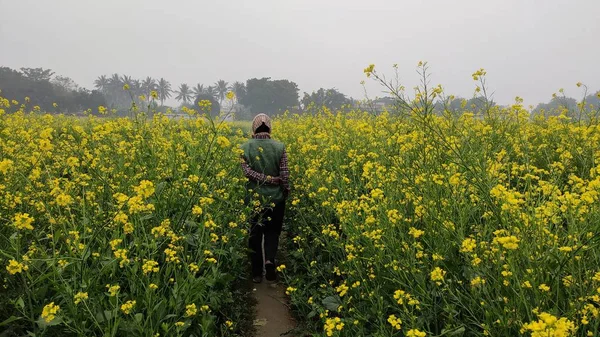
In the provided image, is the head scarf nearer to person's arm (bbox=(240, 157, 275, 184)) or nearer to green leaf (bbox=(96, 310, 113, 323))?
person's arm (bbox=(240, 157, 275, 184))

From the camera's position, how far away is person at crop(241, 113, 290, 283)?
3.55 meters

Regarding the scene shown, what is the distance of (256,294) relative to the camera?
3303 mm

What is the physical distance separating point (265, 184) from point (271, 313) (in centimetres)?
127

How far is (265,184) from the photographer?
364cm

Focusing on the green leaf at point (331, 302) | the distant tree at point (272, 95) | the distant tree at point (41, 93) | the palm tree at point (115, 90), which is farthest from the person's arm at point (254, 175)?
the palm tree at point (115, 90)

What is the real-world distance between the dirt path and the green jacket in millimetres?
887

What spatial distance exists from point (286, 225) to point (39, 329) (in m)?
3.11

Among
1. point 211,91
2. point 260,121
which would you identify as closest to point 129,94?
point 260,121

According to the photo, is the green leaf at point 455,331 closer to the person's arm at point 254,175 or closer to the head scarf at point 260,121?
the person's arm at point 254,175

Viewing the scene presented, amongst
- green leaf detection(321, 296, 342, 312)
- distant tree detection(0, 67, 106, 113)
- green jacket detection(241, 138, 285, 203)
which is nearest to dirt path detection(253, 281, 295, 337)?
green leaf detection(321, 296, 342, 312)

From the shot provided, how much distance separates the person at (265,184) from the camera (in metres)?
3.55

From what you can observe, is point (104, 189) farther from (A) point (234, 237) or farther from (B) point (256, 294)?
(B) point (256, 294)

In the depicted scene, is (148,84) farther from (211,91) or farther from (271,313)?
(271,313)

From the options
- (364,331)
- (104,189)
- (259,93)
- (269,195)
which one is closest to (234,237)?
(269,195)
